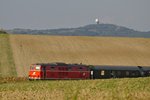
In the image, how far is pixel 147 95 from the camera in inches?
1244

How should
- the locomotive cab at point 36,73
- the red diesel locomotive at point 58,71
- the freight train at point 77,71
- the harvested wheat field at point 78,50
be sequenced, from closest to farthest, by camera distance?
the locomotive cab at point 36,73 → the red diesel locomotive at point 58,71 → the freight train at point 77,71 → the harvested wheat field at point 78,50

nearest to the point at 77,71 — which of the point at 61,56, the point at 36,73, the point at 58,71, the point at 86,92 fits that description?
the point at 58,71

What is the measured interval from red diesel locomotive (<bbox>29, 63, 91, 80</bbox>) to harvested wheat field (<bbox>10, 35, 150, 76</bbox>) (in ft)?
18.9

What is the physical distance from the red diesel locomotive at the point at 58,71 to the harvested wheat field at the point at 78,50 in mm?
5753

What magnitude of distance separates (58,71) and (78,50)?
88.3 feet

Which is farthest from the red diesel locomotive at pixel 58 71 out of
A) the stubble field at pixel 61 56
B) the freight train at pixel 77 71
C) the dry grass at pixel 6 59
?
the dry grass at pixel 6 59

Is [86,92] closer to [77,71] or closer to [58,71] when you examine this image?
[58,71]

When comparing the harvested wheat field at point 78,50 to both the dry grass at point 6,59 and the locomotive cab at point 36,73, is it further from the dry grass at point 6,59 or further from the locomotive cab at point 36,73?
the locomotive cab at point 36,73

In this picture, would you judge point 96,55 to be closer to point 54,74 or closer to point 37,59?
point 37,59

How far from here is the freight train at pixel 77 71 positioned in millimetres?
66562

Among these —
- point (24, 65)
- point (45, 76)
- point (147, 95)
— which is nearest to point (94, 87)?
point (147, 95)

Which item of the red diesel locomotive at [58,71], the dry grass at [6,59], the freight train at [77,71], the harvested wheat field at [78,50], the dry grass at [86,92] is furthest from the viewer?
the harvested wheat field at [78,50]

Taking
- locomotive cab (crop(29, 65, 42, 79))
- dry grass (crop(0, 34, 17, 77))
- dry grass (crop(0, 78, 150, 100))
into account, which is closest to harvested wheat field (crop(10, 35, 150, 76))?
dry grass (crop(0, 34, 17, 77))

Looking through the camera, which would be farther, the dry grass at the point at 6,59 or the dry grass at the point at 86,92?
the dry grass at the point at 6,59
